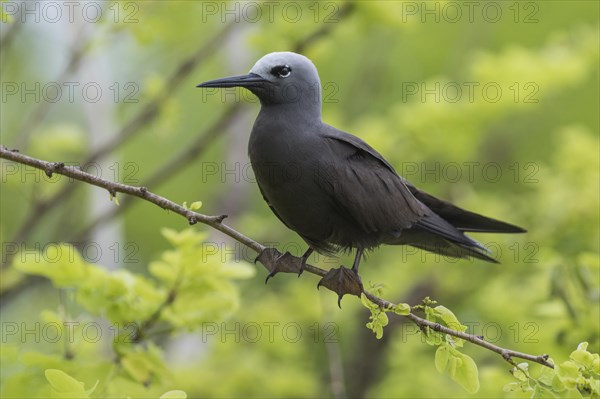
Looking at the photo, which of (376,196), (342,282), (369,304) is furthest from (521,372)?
(376,196)

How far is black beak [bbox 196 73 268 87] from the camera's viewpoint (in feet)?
11.7

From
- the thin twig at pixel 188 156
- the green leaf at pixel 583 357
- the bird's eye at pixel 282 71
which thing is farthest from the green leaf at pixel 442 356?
the thin twig at pixel 188 156

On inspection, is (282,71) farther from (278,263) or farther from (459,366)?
(459,366)

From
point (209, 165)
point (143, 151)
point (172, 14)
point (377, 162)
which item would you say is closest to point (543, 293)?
point (377, 162)

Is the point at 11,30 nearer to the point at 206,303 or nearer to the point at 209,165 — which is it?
the point at 206,303

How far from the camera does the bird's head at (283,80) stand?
385 centimetres

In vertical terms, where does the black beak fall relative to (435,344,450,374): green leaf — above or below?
above

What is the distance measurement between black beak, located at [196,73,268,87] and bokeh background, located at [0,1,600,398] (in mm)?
688

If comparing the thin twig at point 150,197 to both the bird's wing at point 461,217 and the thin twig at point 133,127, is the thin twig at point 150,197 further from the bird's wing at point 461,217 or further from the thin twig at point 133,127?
the thin twig at point 133,127

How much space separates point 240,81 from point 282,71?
0.85 feet

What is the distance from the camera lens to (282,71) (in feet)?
12.8

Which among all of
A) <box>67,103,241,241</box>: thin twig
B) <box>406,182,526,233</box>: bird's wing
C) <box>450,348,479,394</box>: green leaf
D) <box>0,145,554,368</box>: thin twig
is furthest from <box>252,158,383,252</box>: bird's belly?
<box>67,103,241,241</box>: thin twig

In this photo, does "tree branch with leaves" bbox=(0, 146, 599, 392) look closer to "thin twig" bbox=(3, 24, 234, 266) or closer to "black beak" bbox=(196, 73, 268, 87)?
"black beak" bbox=(196, 73, 268, 87)

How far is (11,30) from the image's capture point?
16.7ft
